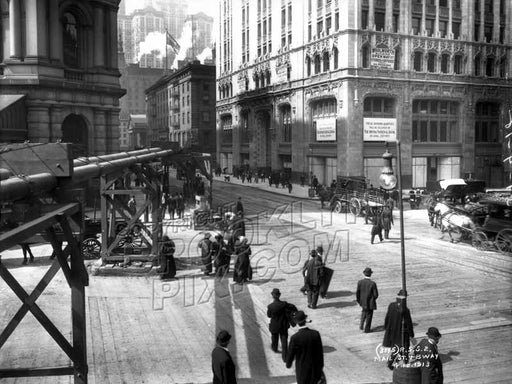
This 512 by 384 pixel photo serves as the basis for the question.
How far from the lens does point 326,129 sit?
48.9 meters

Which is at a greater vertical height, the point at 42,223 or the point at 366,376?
the point at 42,223

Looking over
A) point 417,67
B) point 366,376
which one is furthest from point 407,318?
point 417,67

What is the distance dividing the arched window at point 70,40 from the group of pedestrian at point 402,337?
2775cm

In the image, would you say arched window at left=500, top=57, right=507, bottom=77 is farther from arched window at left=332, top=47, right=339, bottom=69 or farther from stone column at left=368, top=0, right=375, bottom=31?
arched window at left=332, top=47, right=339, bottom=69

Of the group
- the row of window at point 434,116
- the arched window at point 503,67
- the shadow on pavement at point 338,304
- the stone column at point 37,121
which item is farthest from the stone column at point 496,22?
the shadow on pavement at point 338,304

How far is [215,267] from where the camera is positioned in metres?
17.4

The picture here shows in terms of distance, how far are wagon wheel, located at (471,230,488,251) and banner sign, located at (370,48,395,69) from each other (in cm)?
2803

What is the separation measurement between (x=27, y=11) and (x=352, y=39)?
2662 centimetres

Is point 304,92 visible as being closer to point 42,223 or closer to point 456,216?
point 456,216

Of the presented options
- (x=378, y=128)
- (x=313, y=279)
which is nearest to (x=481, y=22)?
(x=378, y=128)

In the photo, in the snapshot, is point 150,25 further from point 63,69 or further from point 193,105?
point 63,69

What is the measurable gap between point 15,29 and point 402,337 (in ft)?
93.7

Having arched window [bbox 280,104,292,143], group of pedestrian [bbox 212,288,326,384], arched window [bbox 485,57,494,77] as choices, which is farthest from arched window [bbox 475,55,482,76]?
group of pedestrian [bbox 212,288,326,384]

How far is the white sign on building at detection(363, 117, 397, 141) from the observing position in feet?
153
